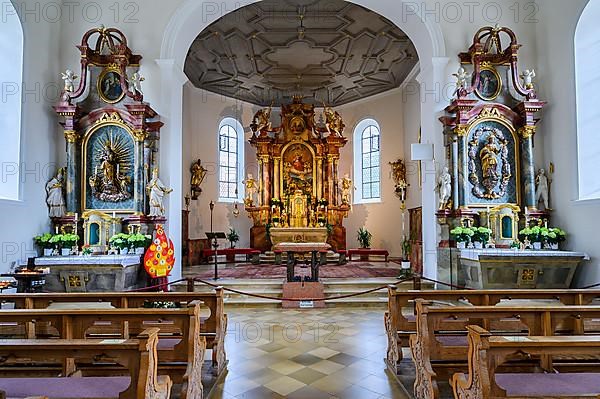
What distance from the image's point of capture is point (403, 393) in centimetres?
391

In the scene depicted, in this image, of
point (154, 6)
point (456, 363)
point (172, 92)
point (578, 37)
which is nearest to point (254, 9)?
point (154, 6)

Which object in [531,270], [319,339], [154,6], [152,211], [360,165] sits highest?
[154,6]

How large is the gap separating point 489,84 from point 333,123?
24.4ft

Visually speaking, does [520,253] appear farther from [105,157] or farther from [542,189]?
[105,157]

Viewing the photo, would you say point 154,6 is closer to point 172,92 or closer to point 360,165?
point 172,92

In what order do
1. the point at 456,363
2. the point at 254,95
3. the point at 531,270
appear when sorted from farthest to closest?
1. the point at 254,95
2. the point at 531,270
3. the point at 456,363

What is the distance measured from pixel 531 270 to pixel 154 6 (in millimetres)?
9422

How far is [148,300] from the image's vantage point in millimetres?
4613

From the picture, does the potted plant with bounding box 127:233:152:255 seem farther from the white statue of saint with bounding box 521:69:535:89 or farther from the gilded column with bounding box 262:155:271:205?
the white statue of saint with bounding box 521:69:535:89

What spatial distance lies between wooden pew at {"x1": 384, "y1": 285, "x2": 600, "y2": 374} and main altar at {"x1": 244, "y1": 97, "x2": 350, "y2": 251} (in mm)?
10565

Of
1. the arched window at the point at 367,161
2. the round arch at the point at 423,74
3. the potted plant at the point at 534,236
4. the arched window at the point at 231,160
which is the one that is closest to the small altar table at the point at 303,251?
the round arch at the point at 423,74

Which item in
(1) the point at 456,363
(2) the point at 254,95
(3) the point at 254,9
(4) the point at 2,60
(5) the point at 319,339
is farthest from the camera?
(2) the point at 254,95

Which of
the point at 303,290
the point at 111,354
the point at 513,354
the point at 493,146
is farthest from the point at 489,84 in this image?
the point at 111,354

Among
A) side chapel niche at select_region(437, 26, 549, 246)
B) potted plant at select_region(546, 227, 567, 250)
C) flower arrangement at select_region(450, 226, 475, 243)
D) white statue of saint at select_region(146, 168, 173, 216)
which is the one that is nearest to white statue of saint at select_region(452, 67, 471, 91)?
side chapel niche at select_region(437, 26, 549, 246)
